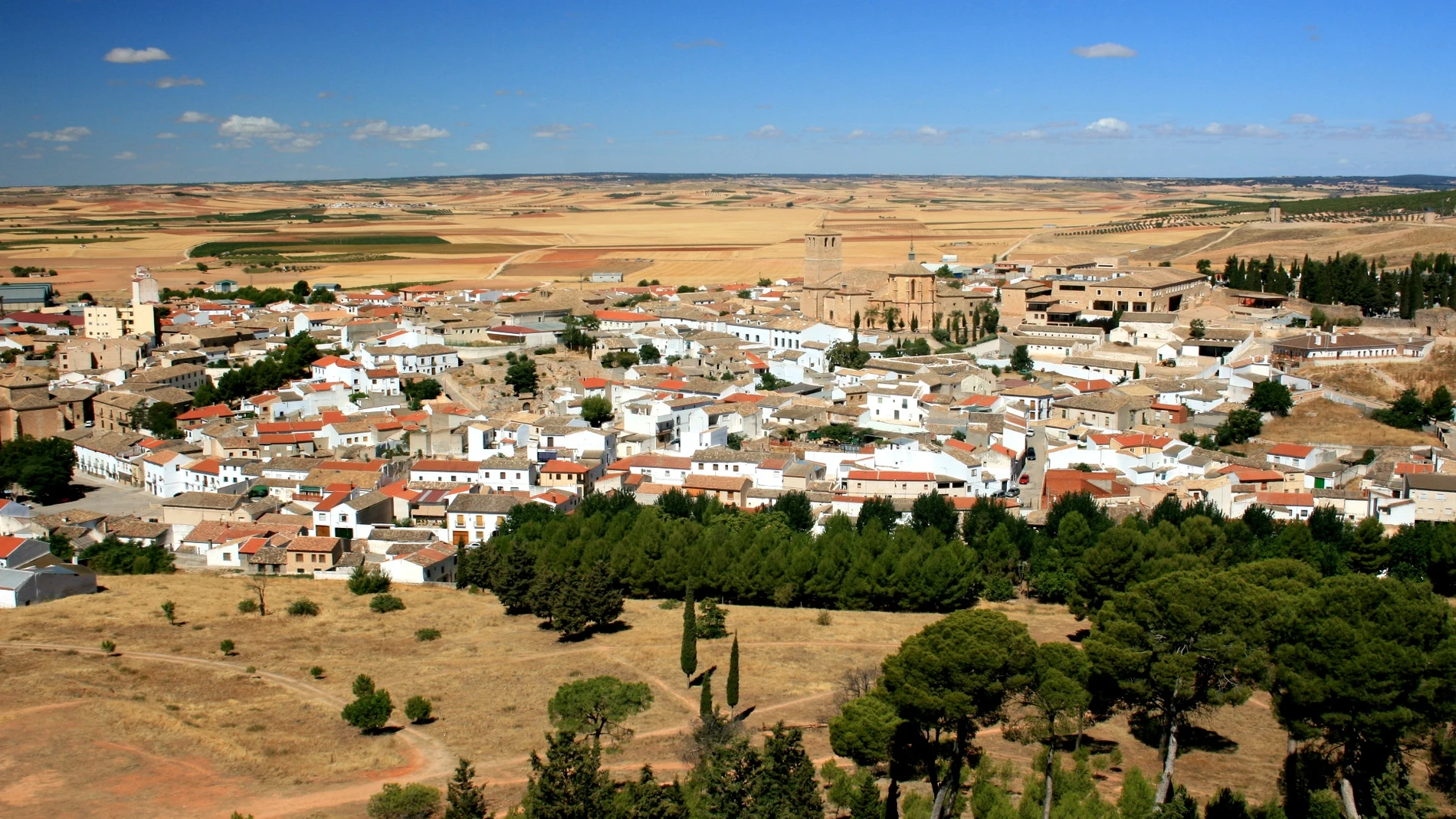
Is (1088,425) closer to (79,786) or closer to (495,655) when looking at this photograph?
(495,655)

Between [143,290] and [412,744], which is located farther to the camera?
[143,290]

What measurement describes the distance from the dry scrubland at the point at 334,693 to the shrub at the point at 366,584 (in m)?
0.45

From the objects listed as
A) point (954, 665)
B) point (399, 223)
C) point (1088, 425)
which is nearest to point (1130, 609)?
point (954, 665)

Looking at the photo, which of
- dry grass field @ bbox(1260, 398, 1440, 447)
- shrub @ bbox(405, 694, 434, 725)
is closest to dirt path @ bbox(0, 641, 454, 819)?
shrub @ bbox(405, 694, 434, 725)

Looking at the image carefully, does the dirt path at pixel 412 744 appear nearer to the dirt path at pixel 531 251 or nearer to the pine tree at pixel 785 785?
the pine tree at pixel 785 785

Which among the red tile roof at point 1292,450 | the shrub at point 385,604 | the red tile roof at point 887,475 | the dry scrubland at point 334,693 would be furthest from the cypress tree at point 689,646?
the red tile roof at point 1292,450

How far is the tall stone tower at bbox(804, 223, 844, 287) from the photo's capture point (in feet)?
201

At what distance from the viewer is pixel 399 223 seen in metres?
140

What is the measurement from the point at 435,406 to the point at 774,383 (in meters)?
11.8

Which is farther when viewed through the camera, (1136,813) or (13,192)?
(13,192)

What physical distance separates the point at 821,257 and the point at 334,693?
43917 mm

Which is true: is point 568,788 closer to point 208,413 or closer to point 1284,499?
point 1284,499

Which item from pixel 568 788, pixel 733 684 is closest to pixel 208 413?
→ pixel 733 684

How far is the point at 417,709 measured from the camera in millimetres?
19328
